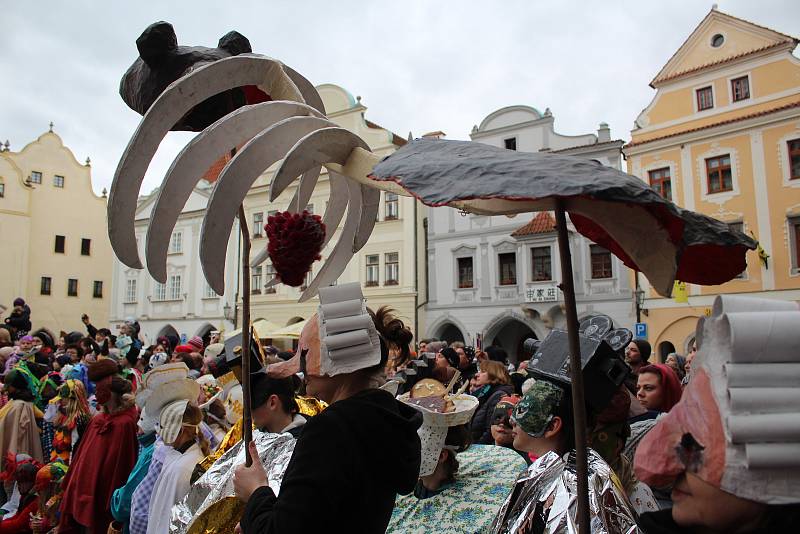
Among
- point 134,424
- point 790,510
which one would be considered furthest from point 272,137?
point 134,424

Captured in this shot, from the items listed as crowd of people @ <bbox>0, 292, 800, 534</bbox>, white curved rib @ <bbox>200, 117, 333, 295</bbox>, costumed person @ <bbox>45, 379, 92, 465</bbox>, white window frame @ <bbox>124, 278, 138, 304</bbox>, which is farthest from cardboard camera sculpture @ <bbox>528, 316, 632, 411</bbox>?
white window frame @ <bbox>124, 278, 138, 304</bbox>

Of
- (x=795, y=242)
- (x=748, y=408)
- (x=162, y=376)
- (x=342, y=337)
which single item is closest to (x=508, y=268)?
(x=795, y=242)

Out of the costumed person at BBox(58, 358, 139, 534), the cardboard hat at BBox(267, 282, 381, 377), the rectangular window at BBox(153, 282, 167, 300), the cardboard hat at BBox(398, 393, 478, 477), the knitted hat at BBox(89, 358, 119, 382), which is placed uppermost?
the rectangular window at BBox(153, 282, 167, 300)

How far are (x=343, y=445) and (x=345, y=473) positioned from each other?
75 millimetres

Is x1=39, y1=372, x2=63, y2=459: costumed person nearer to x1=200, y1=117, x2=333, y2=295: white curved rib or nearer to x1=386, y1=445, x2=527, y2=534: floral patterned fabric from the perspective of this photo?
x1=386, y1=445, x2=527, y2=534: floral patterned fabric

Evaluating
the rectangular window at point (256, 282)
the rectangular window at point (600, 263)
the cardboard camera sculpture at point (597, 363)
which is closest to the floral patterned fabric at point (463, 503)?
the cardboard camera sculpture at point (597, 363)

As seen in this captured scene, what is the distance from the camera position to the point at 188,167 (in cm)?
174

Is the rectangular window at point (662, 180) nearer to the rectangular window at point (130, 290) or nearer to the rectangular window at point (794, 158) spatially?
the rectangular window at point (794, 158)

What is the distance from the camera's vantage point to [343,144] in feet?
6.18

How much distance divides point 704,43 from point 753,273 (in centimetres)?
793

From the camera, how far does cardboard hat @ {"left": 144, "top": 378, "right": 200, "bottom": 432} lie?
12.2 feet

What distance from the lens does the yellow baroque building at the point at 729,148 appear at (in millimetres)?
16922

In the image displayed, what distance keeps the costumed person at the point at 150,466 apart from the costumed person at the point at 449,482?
1538 mm

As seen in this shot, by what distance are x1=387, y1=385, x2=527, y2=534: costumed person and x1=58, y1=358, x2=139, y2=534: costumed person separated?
2457 millimetres
